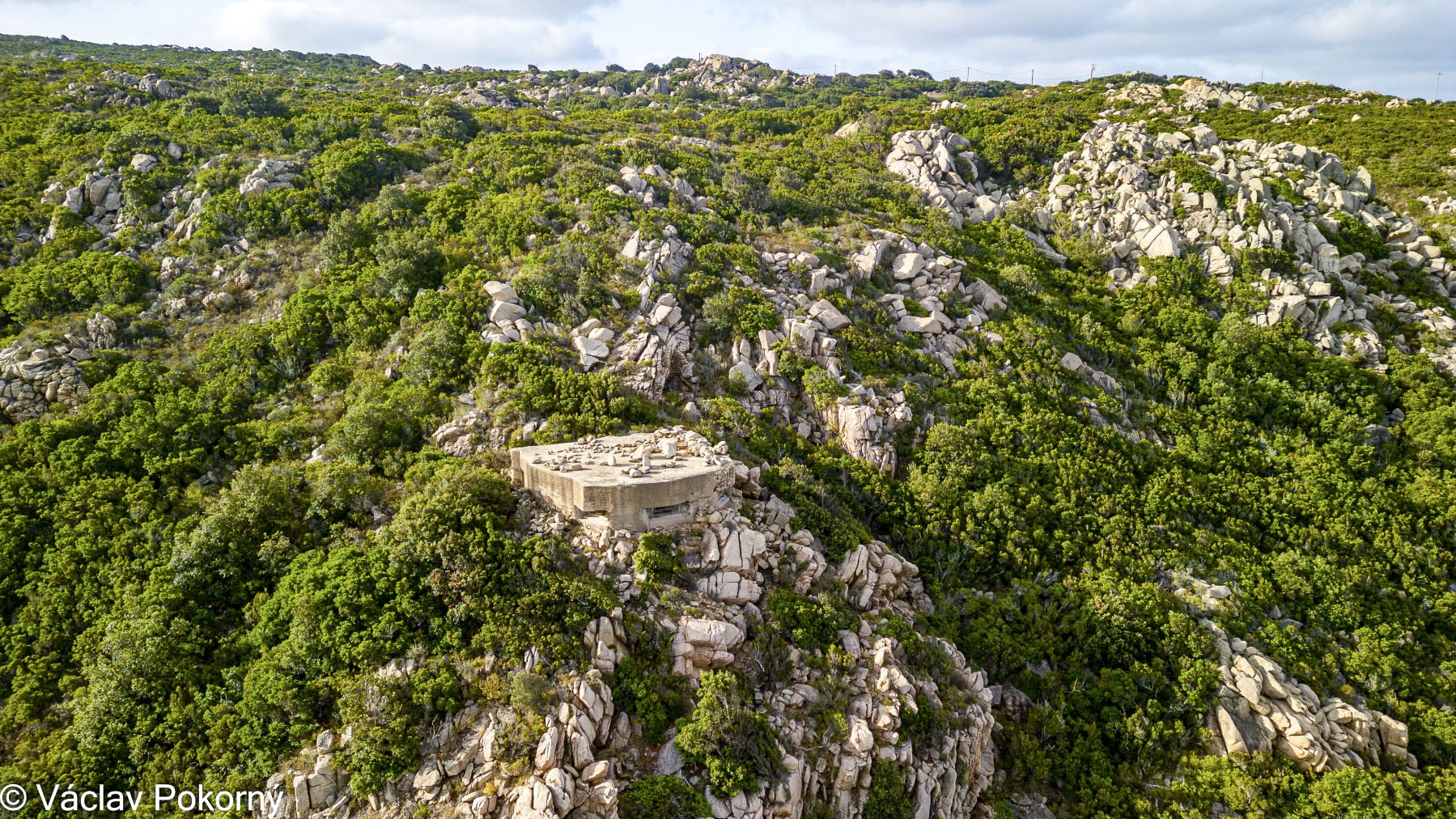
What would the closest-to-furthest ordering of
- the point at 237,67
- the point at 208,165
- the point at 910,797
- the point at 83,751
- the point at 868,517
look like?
the point at 83,751
the point at 910,797
the point at 868,517
the point at 208,165
the point at 237,67

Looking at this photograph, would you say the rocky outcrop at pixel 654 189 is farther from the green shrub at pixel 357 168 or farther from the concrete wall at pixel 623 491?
the concrete wall at pixel 623 491

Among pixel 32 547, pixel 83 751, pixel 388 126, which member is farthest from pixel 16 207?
pixel 83 751

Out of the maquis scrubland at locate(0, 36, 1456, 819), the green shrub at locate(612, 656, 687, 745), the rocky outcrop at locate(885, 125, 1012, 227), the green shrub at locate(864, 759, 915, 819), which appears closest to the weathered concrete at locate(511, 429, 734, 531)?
the maquis scrubland at locate(0, 36, 1456, 819)

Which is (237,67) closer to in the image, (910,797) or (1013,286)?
(1013,286)

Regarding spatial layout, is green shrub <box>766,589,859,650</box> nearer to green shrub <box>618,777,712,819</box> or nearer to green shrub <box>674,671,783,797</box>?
green shrub <box>674,671,783,797</box>

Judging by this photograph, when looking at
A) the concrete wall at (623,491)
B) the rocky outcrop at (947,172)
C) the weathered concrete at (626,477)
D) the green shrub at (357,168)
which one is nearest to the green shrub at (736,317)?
the weathered concrete at (626,477)
